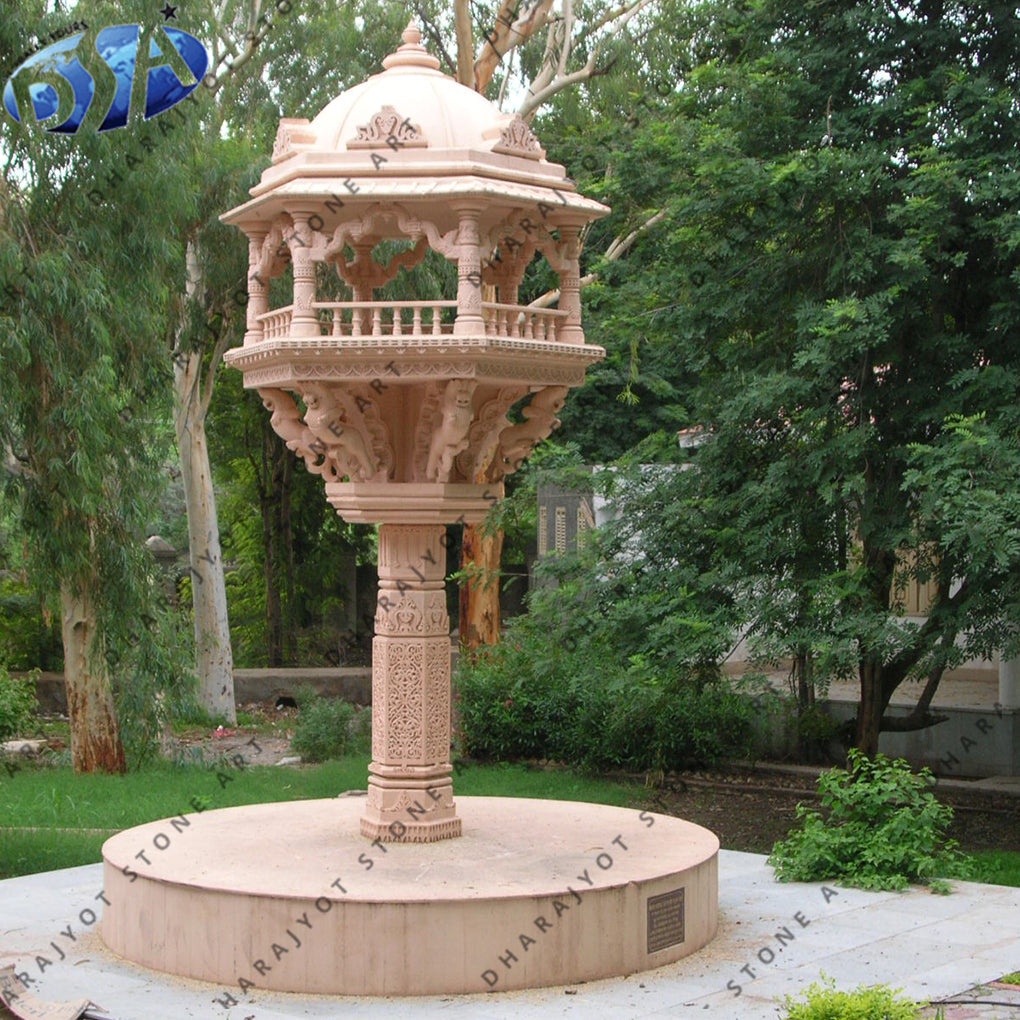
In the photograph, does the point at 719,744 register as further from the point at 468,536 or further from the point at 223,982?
the point at 223,982

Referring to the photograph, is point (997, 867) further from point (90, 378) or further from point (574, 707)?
point (90, 378)

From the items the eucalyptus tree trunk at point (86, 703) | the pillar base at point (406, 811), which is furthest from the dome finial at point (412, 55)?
the eucalyptus tree trunk at point (86, 703)

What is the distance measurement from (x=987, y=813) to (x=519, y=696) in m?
5.55

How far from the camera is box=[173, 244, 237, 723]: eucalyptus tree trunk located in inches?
842

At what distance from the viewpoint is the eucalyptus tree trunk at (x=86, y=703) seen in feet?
52.7

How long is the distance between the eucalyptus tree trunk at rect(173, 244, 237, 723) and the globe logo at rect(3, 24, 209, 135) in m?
6.43

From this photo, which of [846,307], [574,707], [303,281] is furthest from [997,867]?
[303,281]

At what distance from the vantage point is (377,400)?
353 inches

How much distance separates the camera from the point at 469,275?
846 cm

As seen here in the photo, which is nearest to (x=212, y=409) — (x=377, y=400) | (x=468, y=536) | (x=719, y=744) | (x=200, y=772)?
(x=468, y=536)

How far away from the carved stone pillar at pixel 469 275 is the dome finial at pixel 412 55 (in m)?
1.52

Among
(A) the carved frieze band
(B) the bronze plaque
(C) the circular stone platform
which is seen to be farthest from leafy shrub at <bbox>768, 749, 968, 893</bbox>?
(A) the carved frieze band

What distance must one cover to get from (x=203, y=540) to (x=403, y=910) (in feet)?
49.1

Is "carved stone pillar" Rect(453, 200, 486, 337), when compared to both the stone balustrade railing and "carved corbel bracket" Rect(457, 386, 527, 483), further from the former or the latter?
"carved corbel bracket" Rect(457, 386, 527, 483)
